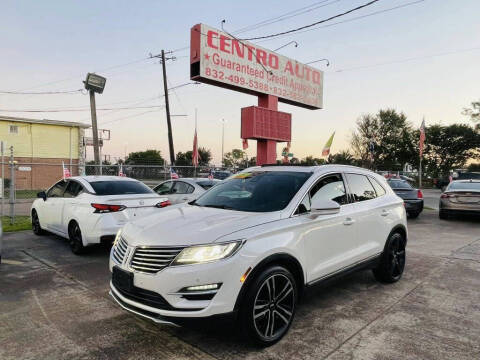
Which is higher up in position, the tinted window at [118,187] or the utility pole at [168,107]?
the utility pole at [168,107]

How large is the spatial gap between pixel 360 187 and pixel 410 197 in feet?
30.8

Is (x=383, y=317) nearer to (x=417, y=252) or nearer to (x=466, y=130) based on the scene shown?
(x=417, y=252)

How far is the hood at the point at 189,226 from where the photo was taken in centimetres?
302

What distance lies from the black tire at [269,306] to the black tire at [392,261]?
2157 millimetres

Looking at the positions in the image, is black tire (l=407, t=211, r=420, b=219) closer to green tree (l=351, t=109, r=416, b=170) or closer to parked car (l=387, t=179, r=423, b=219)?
parked car (l=387, t=179, r=423, b=219)

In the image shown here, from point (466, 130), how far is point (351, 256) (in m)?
60.8

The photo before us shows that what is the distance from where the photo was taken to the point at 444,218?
12.9 metres

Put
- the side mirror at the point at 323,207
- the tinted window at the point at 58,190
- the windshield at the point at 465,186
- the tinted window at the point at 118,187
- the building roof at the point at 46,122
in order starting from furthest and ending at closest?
the building roof at the point at 46,122 → the windshield at the point at 465,186 → the tinted window at the point at 58,190 → the tinted window at the point at 118,187 → the side mirror at the point at 323,207

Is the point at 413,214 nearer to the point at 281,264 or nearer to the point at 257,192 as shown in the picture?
the point at 257,192

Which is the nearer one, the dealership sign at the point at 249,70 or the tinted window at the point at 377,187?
the tinted window at the point at 377,187

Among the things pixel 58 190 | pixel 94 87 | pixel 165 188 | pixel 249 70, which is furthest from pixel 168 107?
pixel 58 190

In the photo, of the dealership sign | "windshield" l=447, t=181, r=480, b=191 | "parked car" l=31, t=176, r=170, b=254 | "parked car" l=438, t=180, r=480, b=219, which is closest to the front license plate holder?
"parked car" l=31, t=176, r=170, b=254

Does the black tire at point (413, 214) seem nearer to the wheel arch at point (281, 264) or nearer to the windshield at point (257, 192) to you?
the windshield at point (257, 192)

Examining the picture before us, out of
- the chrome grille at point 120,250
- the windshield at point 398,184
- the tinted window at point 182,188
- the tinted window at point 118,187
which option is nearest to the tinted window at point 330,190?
the chrome grille at point 120,250
